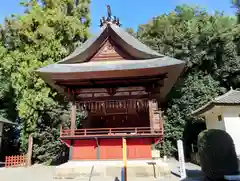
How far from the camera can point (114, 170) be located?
9.18 metres

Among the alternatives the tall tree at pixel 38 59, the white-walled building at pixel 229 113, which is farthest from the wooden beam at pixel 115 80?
the tall tree at pixel 38 59

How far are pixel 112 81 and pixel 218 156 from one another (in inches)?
245

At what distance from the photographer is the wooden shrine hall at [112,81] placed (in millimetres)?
10242

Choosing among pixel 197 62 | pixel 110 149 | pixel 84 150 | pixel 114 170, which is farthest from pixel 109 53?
pixel 197 62

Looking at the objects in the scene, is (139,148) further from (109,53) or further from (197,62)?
(197,62)

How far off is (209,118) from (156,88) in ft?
23.0

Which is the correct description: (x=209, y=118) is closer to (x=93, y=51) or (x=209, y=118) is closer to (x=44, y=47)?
(x=93, y=51)

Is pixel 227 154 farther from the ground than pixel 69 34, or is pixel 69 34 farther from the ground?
pixel 69 34

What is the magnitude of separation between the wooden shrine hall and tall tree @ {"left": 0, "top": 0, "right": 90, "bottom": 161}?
Result: 494cm

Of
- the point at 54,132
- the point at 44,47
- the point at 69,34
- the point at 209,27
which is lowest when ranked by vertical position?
the point at 54,132

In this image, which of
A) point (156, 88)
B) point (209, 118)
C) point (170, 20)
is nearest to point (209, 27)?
point (170, 20)

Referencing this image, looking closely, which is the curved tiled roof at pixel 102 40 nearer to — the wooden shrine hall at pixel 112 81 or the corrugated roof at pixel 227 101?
the wooden shrine hall at pixel 112 81

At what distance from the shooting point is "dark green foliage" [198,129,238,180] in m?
7.19

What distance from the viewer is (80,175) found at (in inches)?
363
